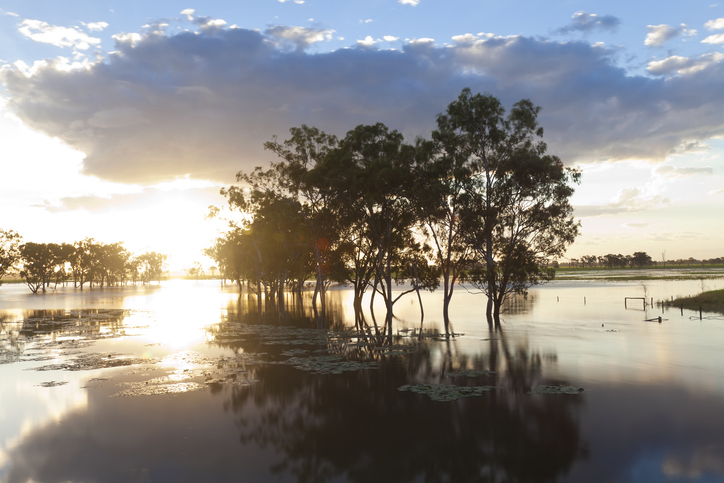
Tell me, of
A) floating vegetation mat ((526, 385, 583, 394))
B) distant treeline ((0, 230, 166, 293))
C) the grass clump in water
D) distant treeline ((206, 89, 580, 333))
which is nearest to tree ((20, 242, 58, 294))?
distant treeline ((0, 230, 166, 293))

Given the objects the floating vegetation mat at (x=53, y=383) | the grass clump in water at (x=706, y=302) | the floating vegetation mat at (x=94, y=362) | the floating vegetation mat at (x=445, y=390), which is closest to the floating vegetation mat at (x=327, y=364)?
the floating vegetation mat at (x=445, y=390)

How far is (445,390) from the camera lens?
20.3 meters

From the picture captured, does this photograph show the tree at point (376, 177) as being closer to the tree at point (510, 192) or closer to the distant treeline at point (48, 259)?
the tree at point (510, 192)

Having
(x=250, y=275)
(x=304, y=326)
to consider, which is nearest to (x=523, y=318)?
(x=304, y=326)

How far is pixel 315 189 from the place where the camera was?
49.0 meters

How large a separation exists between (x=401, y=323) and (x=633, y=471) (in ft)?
132

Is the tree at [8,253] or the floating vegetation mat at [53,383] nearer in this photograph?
the floating vegetation mat at [53,383]

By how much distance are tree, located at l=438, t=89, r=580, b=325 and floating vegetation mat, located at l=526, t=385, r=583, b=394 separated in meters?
26.5

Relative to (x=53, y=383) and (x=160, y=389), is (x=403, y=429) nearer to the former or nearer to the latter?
(x=160, y=389)

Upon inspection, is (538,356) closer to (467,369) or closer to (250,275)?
(467,369)

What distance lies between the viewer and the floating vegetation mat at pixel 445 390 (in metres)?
19.3

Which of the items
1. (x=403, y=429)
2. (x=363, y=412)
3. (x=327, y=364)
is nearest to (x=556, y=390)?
(x=403, y=429)

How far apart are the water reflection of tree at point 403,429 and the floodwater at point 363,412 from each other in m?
0.07

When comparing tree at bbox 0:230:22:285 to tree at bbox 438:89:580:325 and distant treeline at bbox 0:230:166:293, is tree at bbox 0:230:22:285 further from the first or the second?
tree at bbox 438:89:580:325
